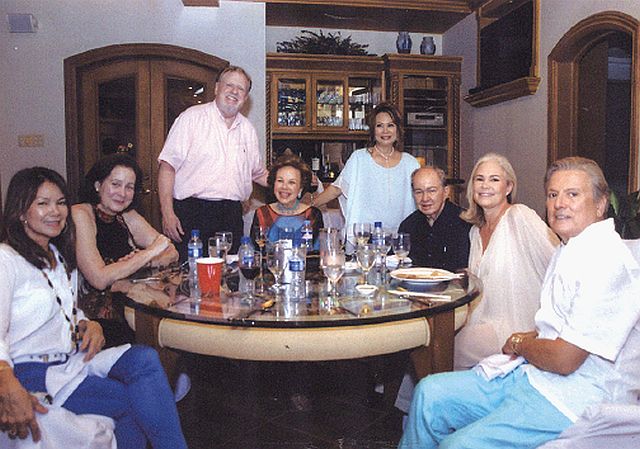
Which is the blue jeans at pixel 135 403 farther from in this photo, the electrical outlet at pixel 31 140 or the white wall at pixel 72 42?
the electrical outlet at pixel 31 140

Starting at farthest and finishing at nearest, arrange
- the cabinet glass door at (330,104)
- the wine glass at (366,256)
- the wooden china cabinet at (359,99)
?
1. the cabinet glass door at (330,104)
2. the wooden china cabinet at (359,99)
3. the wine glass at (366,256)

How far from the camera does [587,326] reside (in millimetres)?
1408

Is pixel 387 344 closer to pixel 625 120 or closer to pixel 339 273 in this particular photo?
pixel 339 273

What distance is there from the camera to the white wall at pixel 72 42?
5230mm

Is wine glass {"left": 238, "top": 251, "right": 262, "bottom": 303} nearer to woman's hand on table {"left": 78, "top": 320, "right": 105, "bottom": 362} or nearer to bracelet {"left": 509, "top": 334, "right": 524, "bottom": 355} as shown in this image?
woman's hand on table {"left": 78, "top": 320, "right": 105, "bottom": 362}

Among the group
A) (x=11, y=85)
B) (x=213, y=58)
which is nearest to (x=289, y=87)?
(x=213, y=58)

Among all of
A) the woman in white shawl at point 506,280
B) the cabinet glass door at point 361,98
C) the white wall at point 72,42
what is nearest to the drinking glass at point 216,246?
the woman in white shawl at point 506,280

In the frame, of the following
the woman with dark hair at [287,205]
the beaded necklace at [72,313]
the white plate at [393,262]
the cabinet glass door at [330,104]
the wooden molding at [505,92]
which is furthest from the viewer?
the cabinet glass door at [330,104]

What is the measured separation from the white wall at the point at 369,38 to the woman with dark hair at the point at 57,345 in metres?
4.95

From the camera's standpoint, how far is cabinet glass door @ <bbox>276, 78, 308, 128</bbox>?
6.04 meters

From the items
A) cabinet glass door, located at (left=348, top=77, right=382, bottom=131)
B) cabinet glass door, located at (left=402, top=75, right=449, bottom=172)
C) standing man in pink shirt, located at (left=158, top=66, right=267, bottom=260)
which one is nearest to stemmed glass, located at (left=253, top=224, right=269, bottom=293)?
standing man in pink shirt, located at (left=158, top=66, right=267, bottom=260)

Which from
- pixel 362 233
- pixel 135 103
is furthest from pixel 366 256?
pixel 135 103

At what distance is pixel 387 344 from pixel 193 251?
836 mm

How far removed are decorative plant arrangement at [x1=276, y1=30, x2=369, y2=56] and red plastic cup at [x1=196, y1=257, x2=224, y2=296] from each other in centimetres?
450
